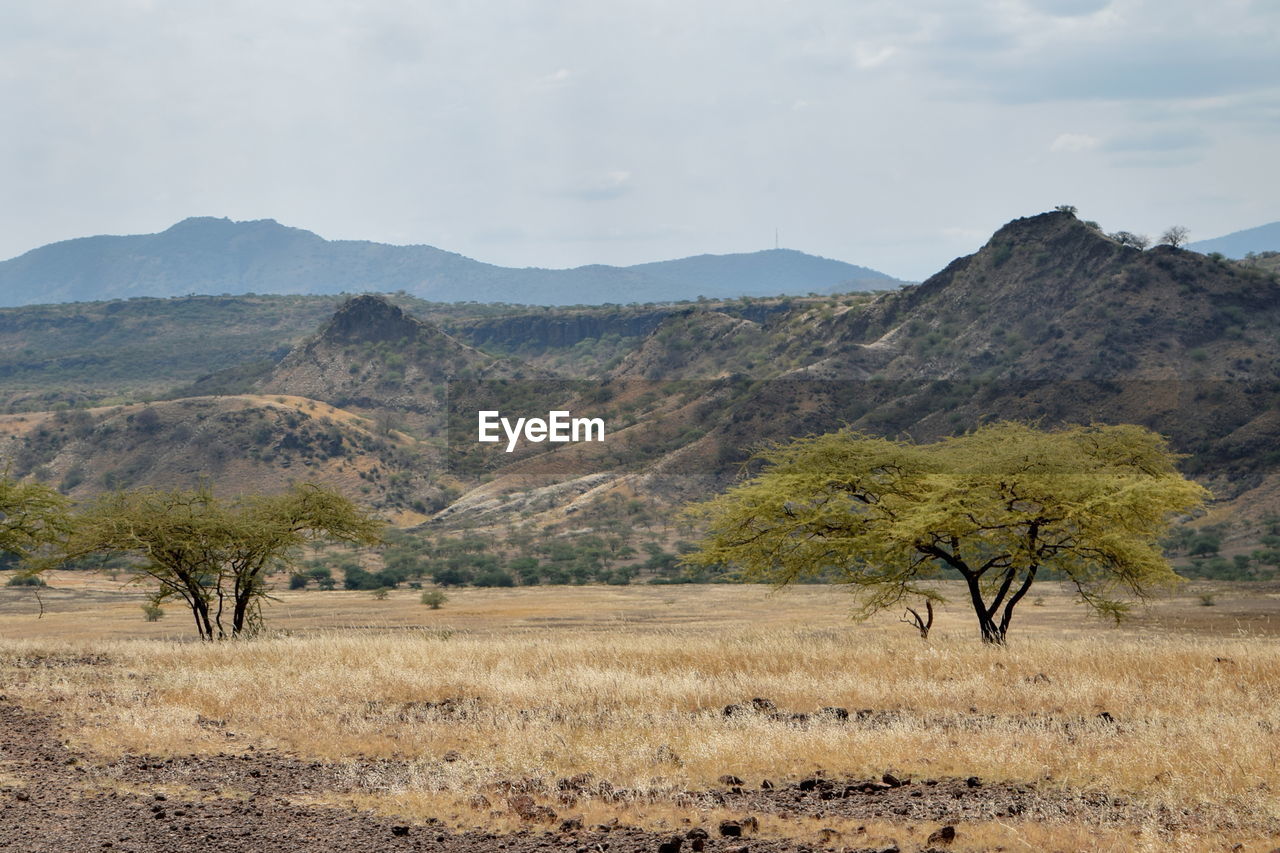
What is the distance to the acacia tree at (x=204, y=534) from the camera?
29.4 m

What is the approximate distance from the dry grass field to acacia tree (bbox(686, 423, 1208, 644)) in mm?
2904

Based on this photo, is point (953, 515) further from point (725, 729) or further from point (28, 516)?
point (28, 516)

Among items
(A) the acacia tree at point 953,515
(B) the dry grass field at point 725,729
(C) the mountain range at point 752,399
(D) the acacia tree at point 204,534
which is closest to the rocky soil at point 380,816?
(B) the dry grass field at point 725,729

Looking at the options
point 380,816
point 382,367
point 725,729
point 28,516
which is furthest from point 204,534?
point 382,367

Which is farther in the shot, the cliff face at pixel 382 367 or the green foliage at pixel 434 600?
the cliff face at pixel 382 367

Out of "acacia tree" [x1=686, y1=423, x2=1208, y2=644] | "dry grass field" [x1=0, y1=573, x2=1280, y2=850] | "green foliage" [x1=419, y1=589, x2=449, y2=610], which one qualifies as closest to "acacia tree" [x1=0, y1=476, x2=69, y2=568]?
"dry grass field" [x1=0, y1=573, x2=1280, y2=850]

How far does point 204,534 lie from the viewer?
30.1 m

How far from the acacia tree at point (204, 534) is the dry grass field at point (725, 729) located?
4186 mm

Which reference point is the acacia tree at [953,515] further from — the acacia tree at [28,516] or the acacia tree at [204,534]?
the acacia tree at [28,516]

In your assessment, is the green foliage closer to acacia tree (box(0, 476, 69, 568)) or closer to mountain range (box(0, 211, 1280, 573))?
mountain range (box(0, 211, 1280, 573))

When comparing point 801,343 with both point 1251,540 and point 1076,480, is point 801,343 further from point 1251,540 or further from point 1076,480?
point 1076,480

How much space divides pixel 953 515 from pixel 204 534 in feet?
61.5

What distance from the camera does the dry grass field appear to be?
1005 centimetres

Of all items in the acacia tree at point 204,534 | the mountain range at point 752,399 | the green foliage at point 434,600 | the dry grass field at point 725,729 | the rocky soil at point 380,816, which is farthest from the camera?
the mountain range at point 752,399
